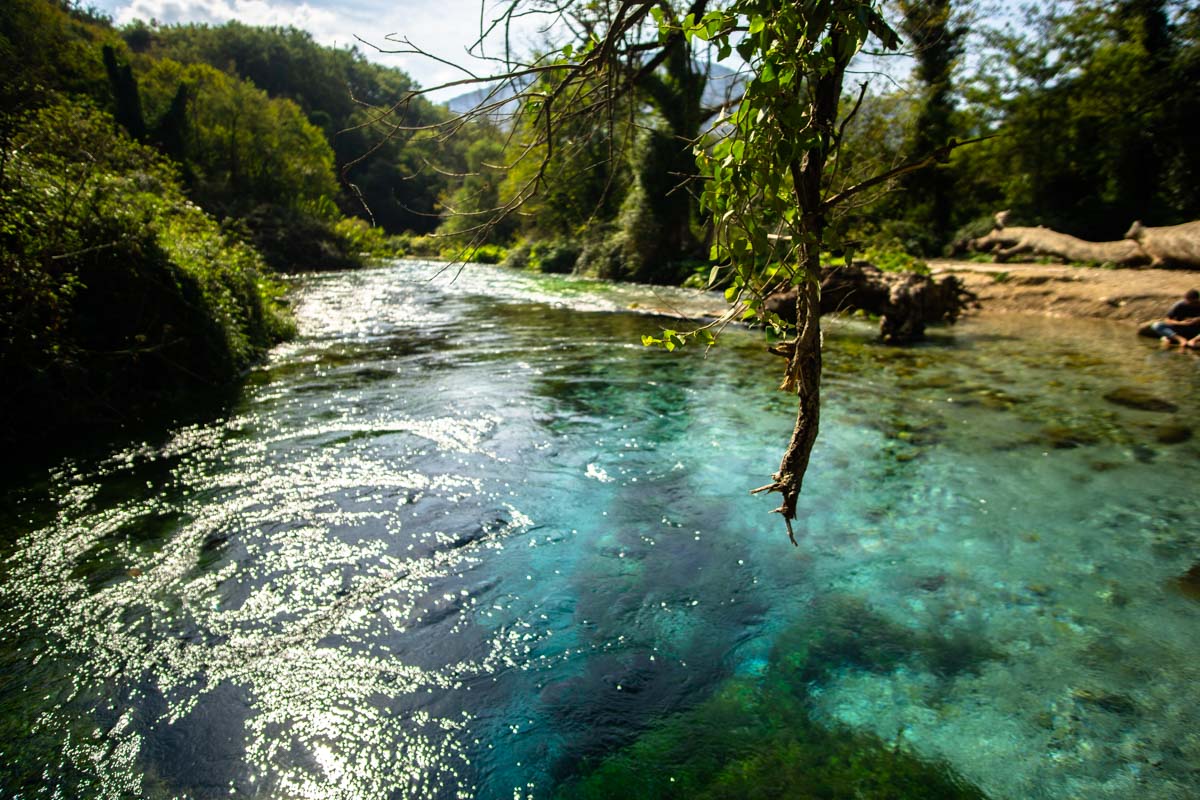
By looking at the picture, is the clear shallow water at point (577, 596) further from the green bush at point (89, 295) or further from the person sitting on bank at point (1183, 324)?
the person sitting on bank at point (1183, 324)

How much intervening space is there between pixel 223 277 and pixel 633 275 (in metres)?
20.7

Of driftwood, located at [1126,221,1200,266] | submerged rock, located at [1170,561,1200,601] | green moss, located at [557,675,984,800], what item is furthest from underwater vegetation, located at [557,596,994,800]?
driftwood, located at [1126,221,1200,266]

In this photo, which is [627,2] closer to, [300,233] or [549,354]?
[549,354]

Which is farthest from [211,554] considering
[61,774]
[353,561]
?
[61,774]

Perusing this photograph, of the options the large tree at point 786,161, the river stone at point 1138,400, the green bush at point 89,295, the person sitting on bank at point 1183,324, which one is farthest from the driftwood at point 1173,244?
the green bush at point 89,295

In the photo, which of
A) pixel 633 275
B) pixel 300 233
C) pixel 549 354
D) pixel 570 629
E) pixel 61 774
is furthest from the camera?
pixel 300 233

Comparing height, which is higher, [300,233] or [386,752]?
[300,233]

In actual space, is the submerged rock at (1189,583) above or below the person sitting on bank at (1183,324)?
below

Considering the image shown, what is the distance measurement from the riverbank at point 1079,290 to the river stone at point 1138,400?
5931 millimetres

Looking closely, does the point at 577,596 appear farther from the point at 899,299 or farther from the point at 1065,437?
the point at 899,299

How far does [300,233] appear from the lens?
4262cm

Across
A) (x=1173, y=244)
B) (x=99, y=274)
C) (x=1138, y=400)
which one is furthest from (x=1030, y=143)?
(x=99, y=274)

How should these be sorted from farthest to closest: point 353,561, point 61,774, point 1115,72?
point 1115,72
point 353,561
point 61,774

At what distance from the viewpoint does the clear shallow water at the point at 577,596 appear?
311 cm
